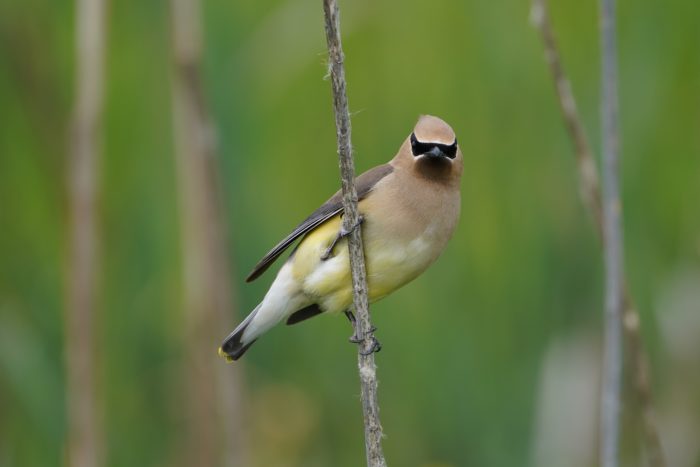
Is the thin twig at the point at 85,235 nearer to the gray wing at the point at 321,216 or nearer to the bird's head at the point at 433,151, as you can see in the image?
the gray wing at the point at 321,216

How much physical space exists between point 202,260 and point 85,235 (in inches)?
16.3

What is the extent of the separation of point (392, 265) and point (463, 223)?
1.12 meters

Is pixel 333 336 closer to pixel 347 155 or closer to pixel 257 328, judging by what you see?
pixel 257 328

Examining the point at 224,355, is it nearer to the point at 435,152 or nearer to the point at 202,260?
the point at 202,260

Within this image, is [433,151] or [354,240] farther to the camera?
[433,151]

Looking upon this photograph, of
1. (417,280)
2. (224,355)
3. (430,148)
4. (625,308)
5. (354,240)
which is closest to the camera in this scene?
(354,240)

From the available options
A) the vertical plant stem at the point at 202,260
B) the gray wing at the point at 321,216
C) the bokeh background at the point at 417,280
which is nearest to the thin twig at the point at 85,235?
the vertical plant stem at the point at 202,260

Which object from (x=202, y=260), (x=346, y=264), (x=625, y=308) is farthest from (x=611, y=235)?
(x=202, y=260)

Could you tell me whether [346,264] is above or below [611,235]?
above

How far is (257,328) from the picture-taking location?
3.79m

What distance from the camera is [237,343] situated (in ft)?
12.4

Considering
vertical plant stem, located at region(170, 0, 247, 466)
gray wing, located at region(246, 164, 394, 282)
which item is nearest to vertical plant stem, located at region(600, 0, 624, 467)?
gray wing, located at region(246, 164, 394, 282)

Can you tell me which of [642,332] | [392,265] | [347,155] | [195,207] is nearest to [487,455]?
[642,332]

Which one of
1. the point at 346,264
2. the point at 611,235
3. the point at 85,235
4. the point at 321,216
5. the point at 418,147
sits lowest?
the point at 611,235
